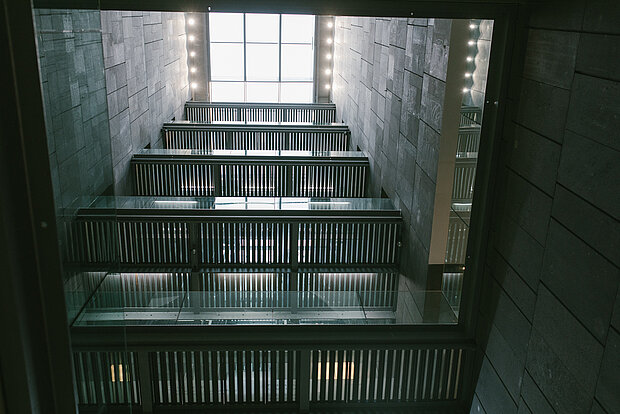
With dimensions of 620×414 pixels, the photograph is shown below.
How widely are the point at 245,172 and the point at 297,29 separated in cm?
1211

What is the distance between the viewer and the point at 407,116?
601 cm

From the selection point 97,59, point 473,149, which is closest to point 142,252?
point 473,149

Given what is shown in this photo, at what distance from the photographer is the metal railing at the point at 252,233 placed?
5855 mm

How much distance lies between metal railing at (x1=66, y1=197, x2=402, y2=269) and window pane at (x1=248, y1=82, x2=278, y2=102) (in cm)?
1345

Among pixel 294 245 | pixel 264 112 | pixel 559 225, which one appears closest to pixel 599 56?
pixel 559 225

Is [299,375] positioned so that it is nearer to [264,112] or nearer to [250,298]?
[250,298]

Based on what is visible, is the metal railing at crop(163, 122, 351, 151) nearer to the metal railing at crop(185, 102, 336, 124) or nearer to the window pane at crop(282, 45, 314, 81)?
the metal railing at crop(185, 102, 336, 124)

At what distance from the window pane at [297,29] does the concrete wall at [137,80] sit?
5.26m

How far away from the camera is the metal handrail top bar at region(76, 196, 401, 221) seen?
5.89 meters

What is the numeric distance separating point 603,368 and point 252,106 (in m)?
12.4

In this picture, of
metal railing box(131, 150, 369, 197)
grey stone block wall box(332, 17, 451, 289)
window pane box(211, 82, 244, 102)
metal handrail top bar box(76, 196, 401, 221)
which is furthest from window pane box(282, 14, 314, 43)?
metal handrail top bar box(76, 196, 401, 221)

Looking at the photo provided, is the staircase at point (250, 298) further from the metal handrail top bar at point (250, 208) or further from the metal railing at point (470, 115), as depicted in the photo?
the metal railing at point (470, 115)

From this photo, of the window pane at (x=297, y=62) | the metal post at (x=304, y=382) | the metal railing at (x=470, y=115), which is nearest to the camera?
the metal railing at (x=470, y=115)

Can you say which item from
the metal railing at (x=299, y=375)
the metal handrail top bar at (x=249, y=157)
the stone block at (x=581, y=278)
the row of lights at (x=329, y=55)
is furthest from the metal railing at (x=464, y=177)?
the row of lights at (x=329, y=55)
